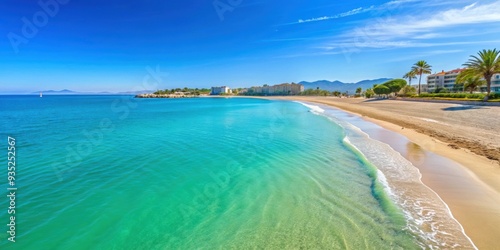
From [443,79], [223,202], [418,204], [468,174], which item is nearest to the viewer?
[418,204]

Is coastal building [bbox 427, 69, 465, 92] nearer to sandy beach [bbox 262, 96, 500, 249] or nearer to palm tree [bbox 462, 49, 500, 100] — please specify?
palm tree [bbox 462, 49, 500, 100]

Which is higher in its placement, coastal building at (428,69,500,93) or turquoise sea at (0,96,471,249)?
coastal building at (428,69,500,93)

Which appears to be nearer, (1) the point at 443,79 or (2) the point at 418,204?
(2) the point at 418,204

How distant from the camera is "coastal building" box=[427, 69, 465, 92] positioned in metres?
95.6

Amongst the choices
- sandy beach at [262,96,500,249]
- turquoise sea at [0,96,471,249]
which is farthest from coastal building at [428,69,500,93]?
turquoise sea at [0,96,471,249]

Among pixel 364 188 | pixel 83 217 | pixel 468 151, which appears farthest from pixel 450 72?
pixel 83 217

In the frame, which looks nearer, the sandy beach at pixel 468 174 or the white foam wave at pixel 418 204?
the white foam wave at pixel 418 204

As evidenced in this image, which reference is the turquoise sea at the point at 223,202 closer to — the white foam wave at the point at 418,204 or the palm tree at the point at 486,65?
the white foam wave at the point at 418,204

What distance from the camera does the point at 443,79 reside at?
101 metres

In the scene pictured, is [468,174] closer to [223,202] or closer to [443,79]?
[223,202]

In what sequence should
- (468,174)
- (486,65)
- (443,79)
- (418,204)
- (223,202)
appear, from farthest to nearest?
(443,79) < (486,65) < (468,174) < (223,202) < (418,204)

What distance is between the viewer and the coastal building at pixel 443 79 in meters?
95.6

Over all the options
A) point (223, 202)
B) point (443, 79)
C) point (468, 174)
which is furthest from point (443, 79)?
point (223, 202)

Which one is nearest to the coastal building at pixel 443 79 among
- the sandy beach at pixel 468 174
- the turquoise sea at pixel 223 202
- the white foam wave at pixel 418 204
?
the sandy beach at pixel 468 174
